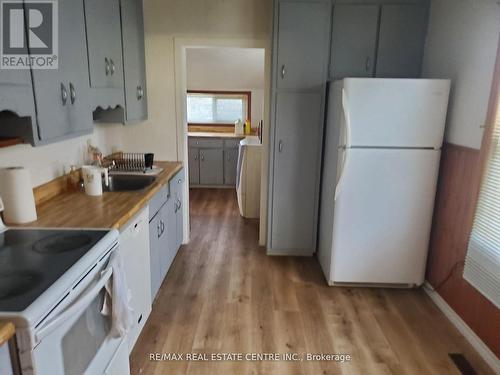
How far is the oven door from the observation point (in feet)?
3.38

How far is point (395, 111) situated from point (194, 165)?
3837 mm

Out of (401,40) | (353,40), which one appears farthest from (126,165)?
(401,40)

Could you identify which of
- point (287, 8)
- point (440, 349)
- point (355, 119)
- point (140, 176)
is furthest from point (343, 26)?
point (440, 349)

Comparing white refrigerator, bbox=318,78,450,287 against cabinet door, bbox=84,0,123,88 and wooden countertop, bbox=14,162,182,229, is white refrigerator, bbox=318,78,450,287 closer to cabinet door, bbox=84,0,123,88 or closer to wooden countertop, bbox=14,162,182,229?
wooden countertop, bbox=14,162,182,229

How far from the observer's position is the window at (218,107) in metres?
5.90

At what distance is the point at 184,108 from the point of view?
3.27 metres

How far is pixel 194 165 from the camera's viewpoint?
226 inches

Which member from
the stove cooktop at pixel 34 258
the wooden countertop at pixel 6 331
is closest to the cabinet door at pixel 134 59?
the stove cooktop at pixel 34 258

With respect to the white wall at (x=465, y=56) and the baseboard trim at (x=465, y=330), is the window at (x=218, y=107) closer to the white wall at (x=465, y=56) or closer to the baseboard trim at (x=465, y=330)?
the white wall at (x=465, y=56)

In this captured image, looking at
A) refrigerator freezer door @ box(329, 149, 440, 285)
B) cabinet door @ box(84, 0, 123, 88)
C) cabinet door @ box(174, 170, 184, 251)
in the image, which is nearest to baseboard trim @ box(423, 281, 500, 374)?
refrigerator freezer door @ box(329, 149, 440, 285)

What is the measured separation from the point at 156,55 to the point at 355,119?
1891 mm

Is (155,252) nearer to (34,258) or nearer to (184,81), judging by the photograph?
(34,258)

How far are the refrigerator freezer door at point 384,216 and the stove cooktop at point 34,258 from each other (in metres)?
1.79

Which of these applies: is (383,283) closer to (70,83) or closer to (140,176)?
(140,176)
